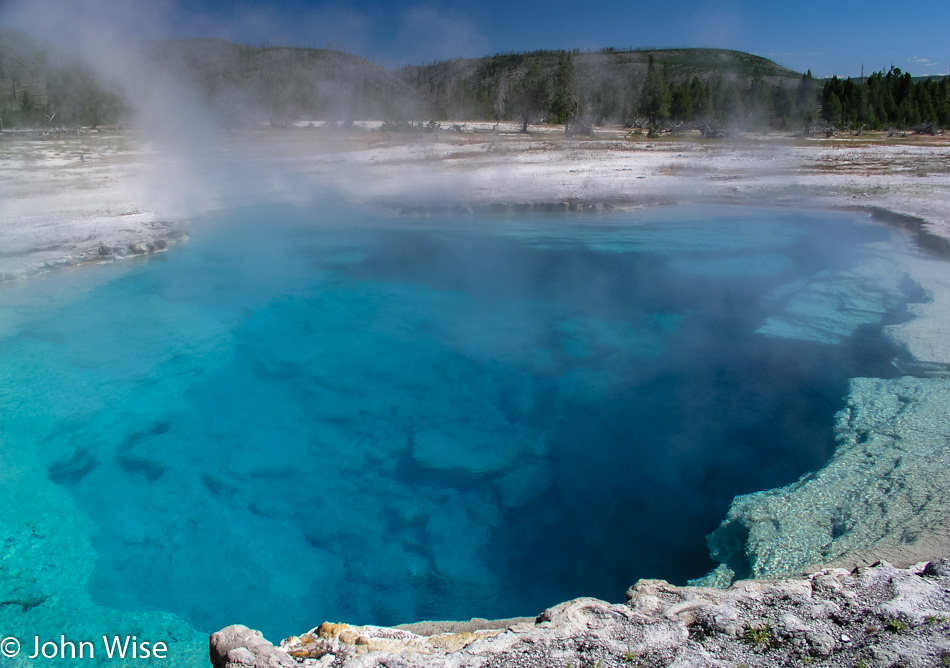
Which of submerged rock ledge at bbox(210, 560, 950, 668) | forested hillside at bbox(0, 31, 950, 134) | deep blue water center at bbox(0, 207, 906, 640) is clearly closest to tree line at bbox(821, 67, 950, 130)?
forested hillside at bbox(0, 31, 950, 134)

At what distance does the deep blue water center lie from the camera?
104 inches

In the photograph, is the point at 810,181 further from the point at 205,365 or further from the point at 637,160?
the point at 205,365

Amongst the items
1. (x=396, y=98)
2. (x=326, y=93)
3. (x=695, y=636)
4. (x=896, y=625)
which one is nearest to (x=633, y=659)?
(x=695, y=636)

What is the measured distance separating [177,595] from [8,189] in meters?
8.26

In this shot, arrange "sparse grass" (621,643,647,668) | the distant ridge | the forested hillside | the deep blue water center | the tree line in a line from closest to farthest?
"sparse grass" (621,643,647,668) < the deep blue water center < the distant ridge < the forested hillside < the tree line

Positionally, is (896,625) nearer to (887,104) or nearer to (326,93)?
(326,93)

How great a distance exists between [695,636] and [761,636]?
16cm

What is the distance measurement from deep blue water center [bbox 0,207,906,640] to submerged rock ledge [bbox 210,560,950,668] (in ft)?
2.66

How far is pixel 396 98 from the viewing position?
31.3m

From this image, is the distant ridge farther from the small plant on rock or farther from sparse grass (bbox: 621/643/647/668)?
the small plant on rock

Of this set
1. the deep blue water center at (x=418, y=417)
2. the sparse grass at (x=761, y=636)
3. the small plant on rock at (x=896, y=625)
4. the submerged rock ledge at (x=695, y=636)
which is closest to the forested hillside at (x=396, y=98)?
the deep blue water center at (x=418, y=417)

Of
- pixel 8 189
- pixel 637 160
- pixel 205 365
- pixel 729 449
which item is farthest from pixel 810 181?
pixel 8 189

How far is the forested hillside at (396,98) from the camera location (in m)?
13.0

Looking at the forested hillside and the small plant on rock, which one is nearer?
the small plant on rock
